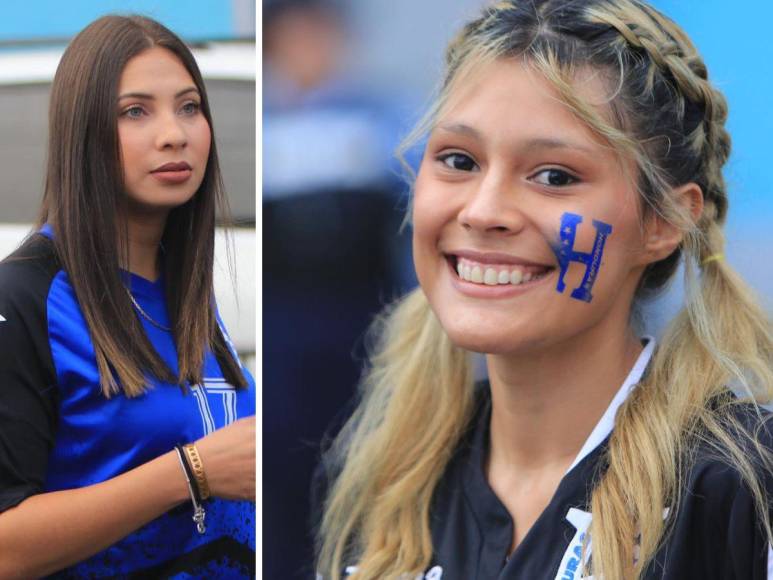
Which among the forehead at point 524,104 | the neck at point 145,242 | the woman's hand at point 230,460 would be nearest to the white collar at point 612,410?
the forehead at point 524,104

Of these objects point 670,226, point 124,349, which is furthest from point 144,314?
point 670,226

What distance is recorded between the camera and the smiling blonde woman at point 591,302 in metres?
1.54

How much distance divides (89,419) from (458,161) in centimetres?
76

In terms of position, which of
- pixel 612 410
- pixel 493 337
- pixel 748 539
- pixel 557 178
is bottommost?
pixel 748 539

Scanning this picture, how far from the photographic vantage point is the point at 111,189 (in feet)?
6.05

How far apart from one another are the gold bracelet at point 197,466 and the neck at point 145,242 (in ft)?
1.10

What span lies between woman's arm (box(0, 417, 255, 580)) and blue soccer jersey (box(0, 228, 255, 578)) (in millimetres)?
30

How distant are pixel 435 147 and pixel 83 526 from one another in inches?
34.1

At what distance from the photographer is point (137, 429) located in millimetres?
1779

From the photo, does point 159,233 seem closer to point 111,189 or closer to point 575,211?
point 111,189

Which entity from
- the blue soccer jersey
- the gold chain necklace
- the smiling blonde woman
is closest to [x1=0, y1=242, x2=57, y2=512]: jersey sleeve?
the blue soccer jersey

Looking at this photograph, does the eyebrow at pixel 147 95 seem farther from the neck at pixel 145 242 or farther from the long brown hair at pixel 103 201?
the neck at pixel 145 242

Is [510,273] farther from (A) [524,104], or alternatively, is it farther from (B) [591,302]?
(A) [524,104]

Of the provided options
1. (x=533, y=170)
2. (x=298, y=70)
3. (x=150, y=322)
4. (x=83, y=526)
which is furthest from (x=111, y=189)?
(x=533, y=170)
